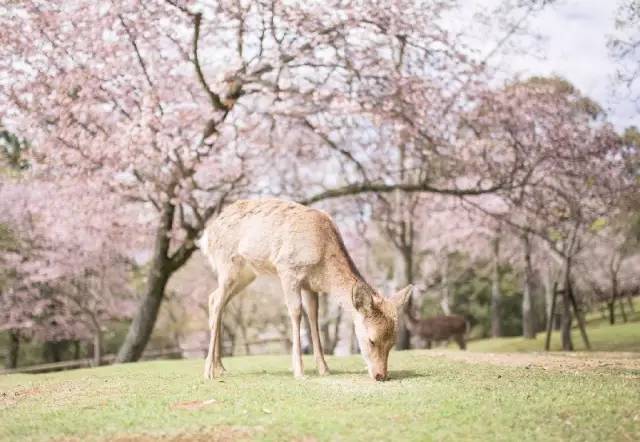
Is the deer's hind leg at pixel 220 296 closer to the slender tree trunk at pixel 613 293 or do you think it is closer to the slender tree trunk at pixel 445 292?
the slender tree trunk at pixel 613 293

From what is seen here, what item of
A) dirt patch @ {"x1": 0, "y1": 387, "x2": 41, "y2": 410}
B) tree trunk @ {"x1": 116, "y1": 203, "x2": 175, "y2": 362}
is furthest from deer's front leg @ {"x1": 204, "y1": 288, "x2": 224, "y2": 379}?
tree trunk @ {"x1": 116, "y1": 203, "x2": 175, "y2": 362}

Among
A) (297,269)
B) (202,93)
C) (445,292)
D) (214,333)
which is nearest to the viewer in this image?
(297,269)

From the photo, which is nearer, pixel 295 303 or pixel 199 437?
pixel 199 437

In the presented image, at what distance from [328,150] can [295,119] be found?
2986 millimetres

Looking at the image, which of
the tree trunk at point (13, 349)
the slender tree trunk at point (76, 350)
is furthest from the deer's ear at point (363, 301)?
the slender tree trunk at point (76, 350)

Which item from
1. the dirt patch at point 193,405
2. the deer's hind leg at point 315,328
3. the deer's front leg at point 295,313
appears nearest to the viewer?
the dirt patch at point 193,405

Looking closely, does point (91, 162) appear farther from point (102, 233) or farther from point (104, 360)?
point (104, 360)

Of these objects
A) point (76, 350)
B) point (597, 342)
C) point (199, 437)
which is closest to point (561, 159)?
point (597, 342)

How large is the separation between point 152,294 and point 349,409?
472 inches

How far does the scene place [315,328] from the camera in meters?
9.78

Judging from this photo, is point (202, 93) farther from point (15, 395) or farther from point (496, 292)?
point (496, 292)

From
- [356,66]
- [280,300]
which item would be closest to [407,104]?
[356,66]

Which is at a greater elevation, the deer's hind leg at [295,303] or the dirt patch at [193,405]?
the deer's hind leg at [295,303]

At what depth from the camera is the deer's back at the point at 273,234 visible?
9352 mm
